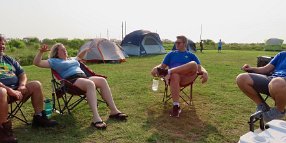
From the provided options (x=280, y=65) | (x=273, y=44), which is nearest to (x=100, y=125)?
(x=280, y=65)

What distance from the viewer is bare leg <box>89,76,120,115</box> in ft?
11.3

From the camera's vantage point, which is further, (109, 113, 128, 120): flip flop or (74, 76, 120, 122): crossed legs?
(109, 113, 128, 120): flip flop

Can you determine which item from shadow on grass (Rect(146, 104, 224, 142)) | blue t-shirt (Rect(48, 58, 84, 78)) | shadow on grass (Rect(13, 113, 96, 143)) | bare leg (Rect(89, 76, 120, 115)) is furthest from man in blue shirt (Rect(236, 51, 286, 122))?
blue t-shirt (Rect(48, 58, 84, 78))

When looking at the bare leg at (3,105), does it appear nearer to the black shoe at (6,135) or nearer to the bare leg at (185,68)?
the black shoe at (6,135)

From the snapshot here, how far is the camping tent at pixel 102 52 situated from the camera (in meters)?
10.3

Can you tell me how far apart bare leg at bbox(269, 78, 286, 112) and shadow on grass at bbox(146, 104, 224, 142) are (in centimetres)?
66

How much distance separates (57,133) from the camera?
295cm

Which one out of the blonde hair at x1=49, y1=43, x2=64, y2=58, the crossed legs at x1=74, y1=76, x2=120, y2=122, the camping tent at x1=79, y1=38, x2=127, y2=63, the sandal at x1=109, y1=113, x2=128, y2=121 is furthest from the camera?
the camping tent at x1=79, y1=38, x2=127, y2=63

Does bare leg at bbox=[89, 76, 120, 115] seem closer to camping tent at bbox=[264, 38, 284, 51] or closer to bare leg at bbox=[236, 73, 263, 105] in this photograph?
bare leg at bbox=[236, 73, 263, 105]

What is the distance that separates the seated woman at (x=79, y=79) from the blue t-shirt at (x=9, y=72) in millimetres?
248

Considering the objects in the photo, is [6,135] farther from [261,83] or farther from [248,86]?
[261,83]

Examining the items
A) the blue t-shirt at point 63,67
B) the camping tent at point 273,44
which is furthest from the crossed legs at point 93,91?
the camping tent at point 273,44

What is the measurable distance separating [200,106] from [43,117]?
6.82 ft

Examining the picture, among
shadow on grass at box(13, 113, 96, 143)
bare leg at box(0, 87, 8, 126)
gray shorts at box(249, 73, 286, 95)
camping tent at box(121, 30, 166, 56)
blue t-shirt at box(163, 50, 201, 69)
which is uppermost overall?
camping tent at box(121, 30, 166, 56)
